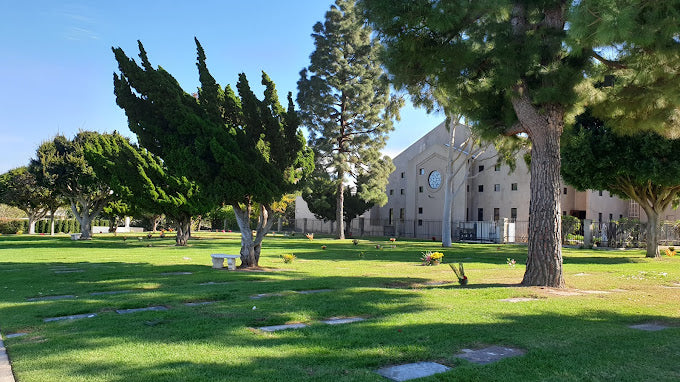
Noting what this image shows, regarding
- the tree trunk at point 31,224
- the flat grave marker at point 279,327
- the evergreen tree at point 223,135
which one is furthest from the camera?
the tree trunk at point 31,224

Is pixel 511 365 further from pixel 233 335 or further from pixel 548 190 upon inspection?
pixel 548 190

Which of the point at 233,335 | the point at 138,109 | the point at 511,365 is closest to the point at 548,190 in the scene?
the point at 511,365

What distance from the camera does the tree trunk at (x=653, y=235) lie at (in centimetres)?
2273

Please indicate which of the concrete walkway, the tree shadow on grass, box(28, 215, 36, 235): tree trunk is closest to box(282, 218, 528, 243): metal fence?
box(28, 215, 36, 235): tree trunk

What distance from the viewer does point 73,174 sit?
34.7 metres

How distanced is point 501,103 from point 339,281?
20.8ft

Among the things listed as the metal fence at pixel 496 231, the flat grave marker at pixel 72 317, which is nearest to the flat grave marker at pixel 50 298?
the flat grave marker at pixel 72 317

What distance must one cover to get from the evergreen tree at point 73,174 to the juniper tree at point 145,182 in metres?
6.20

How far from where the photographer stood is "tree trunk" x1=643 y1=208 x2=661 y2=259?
74.6 feet

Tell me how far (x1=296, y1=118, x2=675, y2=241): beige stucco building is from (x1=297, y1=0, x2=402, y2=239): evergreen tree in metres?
6.73

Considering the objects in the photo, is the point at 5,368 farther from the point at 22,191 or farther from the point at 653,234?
the point at 22,191

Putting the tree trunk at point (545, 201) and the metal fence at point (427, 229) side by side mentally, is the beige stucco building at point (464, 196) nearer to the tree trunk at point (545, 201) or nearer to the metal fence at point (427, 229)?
the metal fence at point (427, 229)

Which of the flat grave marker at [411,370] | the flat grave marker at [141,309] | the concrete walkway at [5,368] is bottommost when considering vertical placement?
the flat grave marker at [141,309]

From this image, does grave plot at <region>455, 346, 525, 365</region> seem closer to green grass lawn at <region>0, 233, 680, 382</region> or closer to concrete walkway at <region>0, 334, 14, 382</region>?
green grass lawn at <region>0, 233, 680, 382</region>
